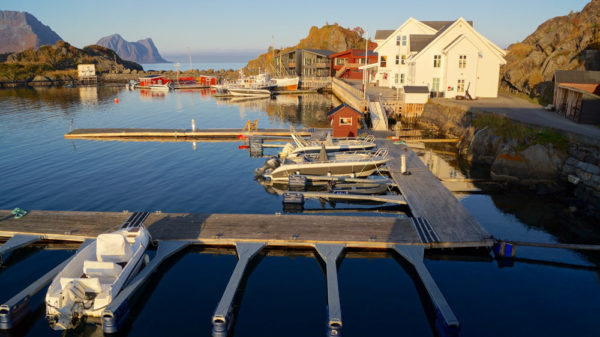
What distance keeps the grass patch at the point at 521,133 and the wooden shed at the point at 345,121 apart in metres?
11.4

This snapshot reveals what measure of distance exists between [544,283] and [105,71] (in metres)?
171

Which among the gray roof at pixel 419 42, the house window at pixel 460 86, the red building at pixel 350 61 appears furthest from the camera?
the red building at pixel 350 61

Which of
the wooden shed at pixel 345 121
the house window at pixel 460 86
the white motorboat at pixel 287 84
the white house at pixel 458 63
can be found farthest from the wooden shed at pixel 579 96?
the white motorboat at pixel 287 84

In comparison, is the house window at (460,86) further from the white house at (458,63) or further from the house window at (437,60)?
the house window at (437,60)

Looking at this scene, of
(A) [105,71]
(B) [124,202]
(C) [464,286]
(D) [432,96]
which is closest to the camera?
(C) [464,286]

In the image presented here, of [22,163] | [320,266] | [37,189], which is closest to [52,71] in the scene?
[22,163]

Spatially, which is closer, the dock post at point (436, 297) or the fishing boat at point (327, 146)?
the dock post at point (436, 297)

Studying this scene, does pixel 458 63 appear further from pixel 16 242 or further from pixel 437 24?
pixel 16 242

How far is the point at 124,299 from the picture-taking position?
1308cm

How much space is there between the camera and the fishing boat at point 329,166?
1064 inches

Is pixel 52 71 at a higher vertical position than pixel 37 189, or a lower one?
higher

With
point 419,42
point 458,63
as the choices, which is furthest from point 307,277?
point 419,42

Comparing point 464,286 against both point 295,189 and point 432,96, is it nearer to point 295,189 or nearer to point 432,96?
point 295,189

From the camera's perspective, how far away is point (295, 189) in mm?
25703
